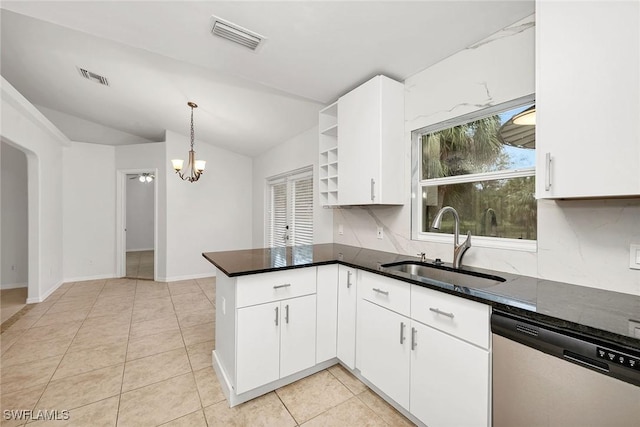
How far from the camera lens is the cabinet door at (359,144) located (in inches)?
89.9

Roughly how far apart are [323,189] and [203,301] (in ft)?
8.39

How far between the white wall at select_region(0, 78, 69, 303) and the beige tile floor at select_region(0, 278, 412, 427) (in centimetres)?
86

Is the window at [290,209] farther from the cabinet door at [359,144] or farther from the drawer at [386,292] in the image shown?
the drawer at [386,292]

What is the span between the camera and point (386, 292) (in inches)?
69.4

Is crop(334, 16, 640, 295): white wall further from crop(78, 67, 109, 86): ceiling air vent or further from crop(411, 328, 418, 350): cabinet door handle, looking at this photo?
crop(78, 67, 109, 86): ceiling air vent

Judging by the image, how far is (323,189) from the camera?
9.81 ft

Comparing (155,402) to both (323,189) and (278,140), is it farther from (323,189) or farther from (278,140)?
(278,140)

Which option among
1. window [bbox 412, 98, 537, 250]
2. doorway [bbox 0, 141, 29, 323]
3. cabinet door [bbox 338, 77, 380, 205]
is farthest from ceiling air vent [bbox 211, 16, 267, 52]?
doorway [bbox 0, 141, 29, 323]

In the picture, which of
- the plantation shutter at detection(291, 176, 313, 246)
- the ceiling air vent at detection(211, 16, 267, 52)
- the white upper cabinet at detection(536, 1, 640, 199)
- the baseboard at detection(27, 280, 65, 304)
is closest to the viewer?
the white upper cabinet at detection(536, 1, 640, 199)

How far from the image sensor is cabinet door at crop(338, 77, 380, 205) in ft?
7.49

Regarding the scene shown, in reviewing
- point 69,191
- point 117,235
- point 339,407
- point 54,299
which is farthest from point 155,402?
point 69,191

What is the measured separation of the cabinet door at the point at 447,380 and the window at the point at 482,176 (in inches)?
32.5

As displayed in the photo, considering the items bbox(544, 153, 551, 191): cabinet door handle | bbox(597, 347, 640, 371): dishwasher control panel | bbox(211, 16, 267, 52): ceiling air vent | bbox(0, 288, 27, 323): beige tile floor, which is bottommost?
bbox(0, 288, 27, 323): beige tile floor

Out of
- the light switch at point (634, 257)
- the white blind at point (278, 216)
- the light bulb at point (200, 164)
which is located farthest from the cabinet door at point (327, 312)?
the light bulb at point (200, 164)
